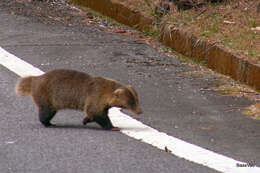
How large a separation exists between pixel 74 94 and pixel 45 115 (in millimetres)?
353

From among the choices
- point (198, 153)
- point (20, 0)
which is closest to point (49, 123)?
point (198, 153)

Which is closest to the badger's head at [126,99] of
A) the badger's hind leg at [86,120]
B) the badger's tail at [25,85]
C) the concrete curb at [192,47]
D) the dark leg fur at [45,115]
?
the badger's hind leg at [86,120]

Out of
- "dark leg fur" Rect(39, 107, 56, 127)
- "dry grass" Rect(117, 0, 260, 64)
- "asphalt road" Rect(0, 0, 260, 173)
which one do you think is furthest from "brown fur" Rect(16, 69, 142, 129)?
"dry grass" Rect(117, 0, 260, 64)

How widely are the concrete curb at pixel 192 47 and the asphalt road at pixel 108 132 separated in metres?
0.34

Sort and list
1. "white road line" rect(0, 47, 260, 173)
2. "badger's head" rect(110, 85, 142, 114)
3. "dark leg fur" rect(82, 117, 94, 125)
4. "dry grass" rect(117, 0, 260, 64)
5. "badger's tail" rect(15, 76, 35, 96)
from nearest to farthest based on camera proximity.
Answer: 1. "white road line" rect(0, 47, 260, 173)
2. "badger's head" rect(110, 85, 142, 114)
3. "dark leg fur" rect(82, 117, 94, 125)
4. "badger's tail" rect(15, 76, 35, 96)
5. "dry grass" rect(117, 0, 260, 64)

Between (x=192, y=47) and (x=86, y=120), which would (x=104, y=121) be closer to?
(x=86, y=120)

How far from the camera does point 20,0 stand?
40.4ft

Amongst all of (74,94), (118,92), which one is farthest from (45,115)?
(118,92)

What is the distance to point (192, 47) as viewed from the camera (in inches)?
375

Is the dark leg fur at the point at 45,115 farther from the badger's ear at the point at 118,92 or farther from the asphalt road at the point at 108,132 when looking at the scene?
the badger's ear at the point at 118,92

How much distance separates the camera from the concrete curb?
27.3ft

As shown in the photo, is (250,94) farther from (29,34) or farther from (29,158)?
(29,34)

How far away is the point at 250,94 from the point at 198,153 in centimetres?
218

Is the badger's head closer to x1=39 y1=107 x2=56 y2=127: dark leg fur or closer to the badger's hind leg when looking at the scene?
the badger's hind leg
